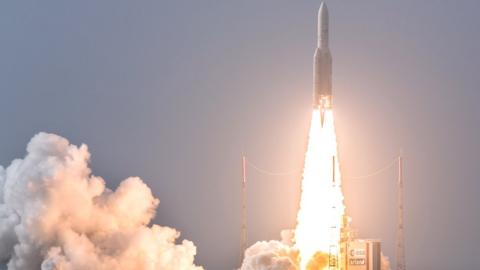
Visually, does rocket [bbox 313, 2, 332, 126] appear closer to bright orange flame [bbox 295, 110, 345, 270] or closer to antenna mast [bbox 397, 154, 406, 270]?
bright orange flame [bbox 295, 110, 345, 270]

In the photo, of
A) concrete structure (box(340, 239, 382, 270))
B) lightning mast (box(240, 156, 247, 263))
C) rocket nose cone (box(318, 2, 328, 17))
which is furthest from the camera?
lightning mast (box(240, 156, 247, 263))

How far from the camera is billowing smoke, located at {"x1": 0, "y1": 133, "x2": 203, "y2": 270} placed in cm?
2797

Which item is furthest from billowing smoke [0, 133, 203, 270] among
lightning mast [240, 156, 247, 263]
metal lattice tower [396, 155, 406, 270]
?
metal lattice tower [396, 155, 406, 270]

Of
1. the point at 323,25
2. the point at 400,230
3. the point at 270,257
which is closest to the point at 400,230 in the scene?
the point at 400,230

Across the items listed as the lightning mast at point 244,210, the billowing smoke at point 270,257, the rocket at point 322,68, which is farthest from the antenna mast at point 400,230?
the lightning mast at point 244,210

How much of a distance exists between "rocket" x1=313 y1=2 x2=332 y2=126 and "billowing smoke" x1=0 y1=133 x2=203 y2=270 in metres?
5.70

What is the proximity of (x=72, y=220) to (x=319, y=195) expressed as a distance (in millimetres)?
7117

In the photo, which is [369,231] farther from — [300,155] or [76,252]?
[76,252]

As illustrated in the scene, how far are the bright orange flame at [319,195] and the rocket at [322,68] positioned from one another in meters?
0.40

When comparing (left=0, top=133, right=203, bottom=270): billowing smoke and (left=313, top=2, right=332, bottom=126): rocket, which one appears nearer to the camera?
(left=0, top=133, right=203, bottom=270): billowing smoke

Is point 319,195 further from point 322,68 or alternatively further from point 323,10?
point 323,10

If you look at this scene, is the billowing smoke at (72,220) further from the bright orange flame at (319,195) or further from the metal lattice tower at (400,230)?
the metal lattice tower at (400,230)

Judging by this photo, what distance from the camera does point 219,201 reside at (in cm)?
3012

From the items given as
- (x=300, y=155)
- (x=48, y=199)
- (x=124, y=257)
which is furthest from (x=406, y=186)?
Answer: (x=48, y=199)
